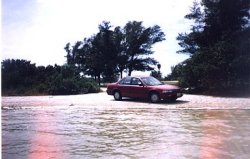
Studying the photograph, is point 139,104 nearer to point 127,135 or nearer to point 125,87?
point 125,87

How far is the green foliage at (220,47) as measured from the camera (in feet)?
76.9

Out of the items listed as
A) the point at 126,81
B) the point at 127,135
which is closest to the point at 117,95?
the point at 126,81

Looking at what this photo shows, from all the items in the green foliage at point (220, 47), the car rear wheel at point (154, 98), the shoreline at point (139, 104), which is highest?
the green foliage at point (220, 47)

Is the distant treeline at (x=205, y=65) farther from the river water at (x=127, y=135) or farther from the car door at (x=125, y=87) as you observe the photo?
the river water at (x=127, y=135)

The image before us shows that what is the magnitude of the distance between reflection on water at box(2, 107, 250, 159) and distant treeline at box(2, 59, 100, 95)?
40.9ft

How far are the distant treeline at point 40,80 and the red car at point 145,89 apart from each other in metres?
6.75

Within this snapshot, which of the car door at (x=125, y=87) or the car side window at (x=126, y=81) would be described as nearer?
the car door at (x=125, y=87)

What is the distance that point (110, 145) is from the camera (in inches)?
323

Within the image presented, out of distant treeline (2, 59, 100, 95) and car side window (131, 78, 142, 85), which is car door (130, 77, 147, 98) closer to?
car side window (131, 78, 142, 85)

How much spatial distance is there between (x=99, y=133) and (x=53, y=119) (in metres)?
3.56

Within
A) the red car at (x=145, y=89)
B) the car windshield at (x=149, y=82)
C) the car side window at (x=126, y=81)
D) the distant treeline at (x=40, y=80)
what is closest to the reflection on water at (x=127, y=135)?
the red car at (x=145, y=89)

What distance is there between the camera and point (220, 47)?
2434 centimetres

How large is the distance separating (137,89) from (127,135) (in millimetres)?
10123

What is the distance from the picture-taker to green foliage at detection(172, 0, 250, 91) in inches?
923
